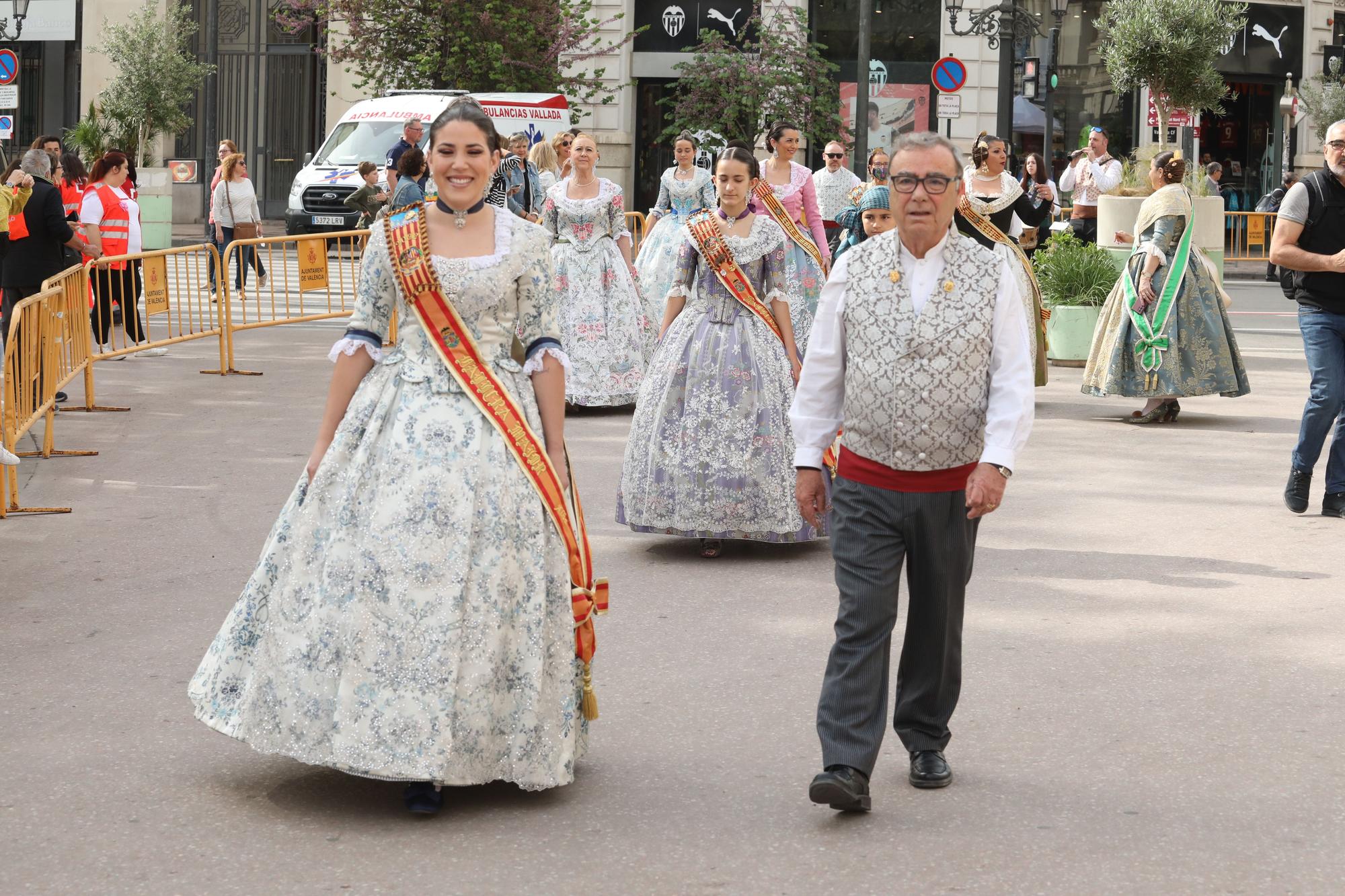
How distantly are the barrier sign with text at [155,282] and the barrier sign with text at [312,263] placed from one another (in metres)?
3.17

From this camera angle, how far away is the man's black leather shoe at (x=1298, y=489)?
9.29 metres

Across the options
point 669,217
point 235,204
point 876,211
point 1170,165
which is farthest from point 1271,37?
point 876,211

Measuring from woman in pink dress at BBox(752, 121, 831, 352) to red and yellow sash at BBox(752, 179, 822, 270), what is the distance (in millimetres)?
43

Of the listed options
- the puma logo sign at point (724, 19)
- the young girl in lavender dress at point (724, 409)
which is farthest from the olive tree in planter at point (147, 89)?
the young girl in lavender dress at point (724, 409)

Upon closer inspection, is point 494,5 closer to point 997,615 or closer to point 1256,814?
point 997,615

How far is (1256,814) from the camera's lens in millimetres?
4875

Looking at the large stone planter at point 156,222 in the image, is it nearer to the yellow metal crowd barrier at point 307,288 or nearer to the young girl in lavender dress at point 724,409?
the yellow metal crowd barrier at point 307,288

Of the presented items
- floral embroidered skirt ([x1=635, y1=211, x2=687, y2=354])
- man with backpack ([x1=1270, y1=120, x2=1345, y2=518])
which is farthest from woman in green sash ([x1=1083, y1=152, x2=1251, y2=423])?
floral embroidered skirt ([x1=635, y1=211, x2=687, y2=354])

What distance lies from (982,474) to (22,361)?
22.4ft

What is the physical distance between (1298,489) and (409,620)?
6.01 metres

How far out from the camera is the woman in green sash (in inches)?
482

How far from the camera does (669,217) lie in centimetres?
1480

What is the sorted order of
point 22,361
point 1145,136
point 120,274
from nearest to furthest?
point 22,361 < point 120,274 < point 1145,136

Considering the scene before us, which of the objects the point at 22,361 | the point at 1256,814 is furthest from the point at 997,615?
the point at 22,361
